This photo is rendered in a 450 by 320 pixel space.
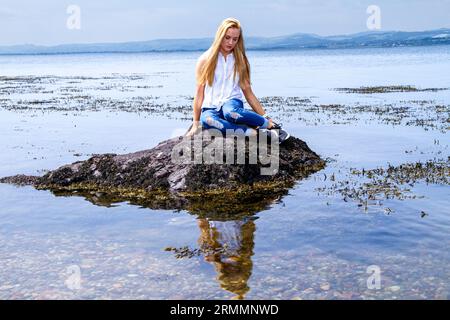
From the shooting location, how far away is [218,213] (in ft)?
39.7

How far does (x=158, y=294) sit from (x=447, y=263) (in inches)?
178

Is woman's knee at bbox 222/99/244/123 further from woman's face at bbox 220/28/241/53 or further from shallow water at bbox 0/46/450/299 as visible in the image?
shallow water at bbox 0/46/450/299

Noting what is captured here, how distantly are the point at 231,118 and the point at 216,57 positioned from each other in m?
1.64

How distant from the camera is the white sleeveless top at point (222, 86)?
14.5 m

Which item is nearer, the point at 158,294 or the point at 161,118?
the point at 158,294

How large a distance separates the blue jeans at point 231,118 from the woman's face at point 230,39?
4.78ft

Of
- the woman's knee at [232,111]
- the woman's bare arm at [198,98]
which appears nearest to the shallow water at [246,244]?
the woman's knee at [232,111]

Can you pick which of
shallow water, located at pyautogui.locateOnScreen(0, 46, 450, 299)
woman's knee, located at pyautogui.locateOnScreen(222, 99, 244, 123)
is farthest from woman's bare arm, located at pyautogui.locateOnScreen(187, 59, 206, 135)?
shallow water, located at pyautogui.locateOnScreen(0, 46, 450, 299)

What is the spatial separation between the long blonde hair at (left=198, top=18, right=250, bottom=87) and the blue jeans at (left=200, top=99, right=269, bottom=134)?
638 millimetres

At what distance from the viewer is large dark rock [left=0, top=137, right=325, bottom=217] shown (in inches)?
525

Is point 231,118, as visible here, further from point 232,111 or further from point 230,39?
point 230,39

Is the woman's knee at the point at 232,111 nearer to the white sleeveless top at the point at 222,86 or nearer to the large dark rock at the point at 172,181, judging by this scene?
the white sleeveless top at the point at 222,86
